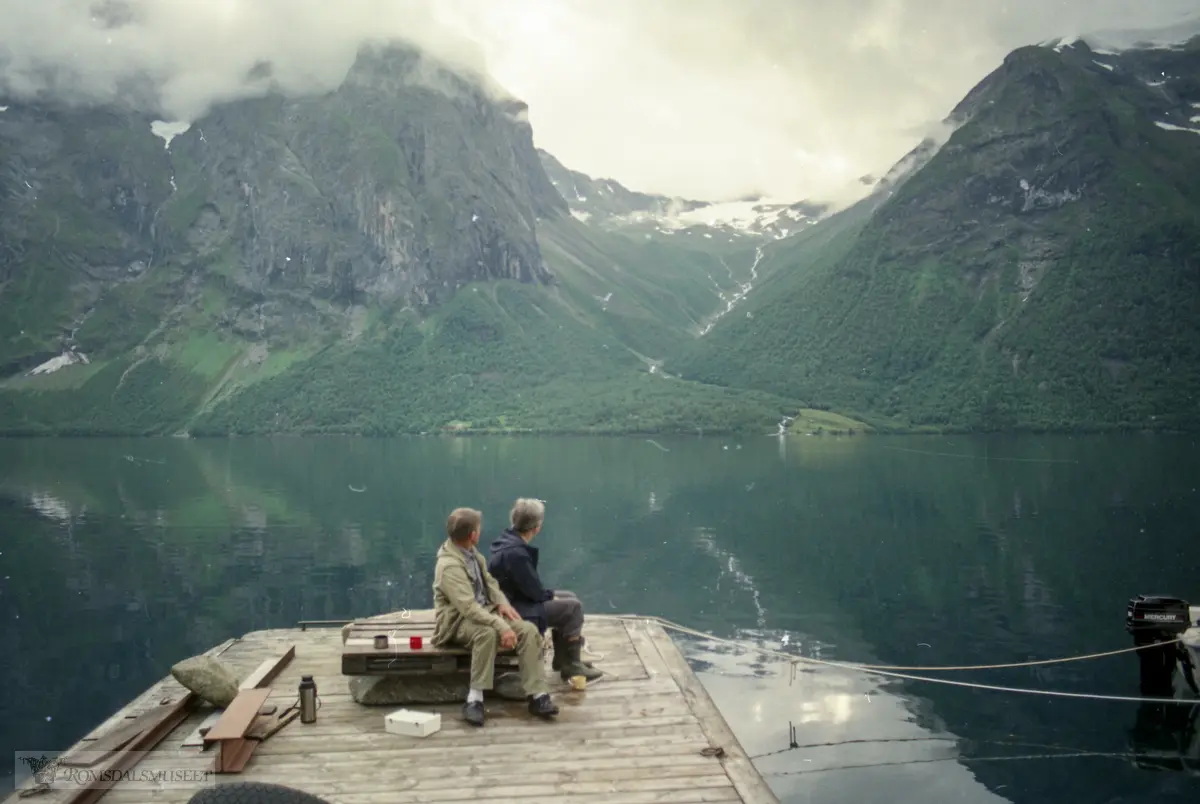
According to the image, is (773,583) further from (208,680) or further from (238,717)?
(238,717)

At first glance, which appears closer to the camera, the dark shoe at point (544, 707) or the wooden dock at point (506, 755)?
the wooden dock at point (506, 755)

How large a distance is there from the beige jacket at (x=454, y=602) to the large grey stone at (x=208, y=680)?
8.04 ft

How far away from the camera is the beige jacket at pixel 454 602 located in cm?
952

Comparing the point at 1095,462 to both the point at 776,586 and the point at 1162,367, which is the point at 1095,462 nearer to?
the point at 776,586

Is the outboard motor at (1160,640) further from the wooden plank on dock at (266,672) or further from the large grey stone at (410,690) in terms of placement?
the wooden plank on dock at (266,672)

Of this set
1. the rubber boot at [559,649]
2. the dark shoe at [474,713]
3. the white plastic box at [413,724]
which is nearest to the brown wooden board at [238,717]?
the white plastic box at [413,724]

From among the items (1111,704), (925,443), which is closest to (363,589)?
(1111,704)

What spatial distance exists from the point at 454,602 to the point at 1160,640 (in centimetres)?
1506

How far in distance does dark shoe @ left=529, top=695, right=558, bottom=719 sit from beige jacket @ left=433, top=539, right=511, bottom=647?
854 mm

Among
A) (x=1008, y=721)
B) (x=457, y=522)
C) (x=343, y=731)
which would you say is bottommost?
(x=1008, y=721)

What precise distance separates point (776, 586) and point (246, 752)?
2623 cm

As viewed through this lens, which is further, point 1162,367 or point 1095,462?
point 1162,367

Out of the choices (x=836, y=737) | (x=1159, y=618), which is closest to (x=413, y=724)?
(x=836, y=737)

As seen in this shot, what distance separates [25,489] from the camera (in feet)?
226
